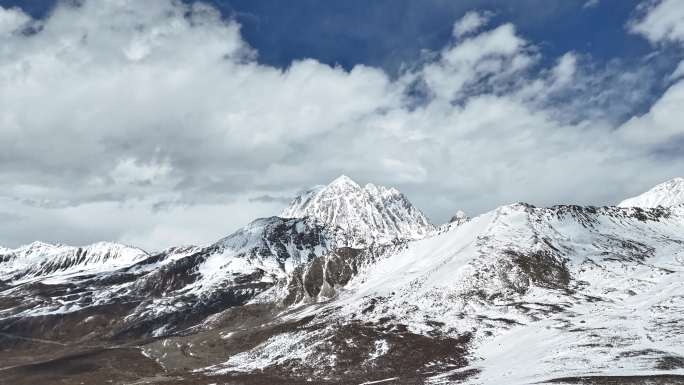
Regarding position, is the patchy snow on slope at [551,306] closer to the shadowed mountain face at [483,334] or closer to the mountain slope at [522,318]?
the mountain slope at [522,318]

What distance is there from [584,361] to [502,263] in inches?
3995

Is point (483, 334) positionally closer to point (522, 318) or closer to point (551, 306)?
point (522, 318)

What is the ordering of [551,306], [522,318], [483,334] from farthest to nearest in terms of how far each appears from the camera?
[551,306]
[522,318]
[483,334]

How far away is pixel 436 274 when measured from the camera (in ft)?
623

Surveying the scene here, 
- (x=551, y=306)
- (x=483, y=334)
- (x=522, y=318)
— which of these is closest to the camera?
(x=483, y=334)

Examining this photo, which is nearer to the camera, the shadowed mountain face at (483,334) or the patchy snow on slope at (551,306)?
the patchy snow on slope at (551,306)

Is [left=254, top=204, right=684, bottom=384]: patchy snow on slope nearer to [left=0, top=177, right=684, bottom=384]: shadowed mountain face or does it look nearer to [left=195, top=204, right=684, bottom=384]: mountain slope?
[left=195, top=204, right=684, bottom=384]: mountain slope

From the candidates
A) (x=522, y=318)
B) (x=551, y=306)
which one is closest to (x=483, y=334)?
(x=522, y=318)

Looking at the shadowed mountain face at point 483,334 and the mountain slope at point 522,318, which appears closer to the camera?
the mountain slope at point 522,318

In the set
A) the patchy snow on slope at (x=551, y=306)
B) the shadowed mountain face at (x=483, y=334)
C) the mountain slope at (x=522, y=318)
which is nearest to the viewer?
the patchy snow on slope at (x=551, y=306)

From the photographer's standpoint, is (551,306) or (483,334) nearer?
(483,334)

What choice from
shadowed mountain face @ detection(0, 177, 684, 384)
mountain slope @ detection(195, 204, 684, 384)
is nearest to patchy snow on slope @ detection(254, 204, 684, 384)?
mountain slope @ detection(195, 204, 684, 384)

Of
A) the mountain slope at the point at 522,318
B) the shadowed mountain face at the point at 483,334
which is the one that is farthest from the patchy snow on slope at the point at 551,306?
the shadowed mountain face at the point at 483,334

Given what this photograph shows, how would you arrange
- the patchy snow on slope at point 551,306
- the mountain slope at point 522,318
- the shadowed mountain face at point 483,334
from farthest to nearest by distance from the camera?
the shadowed mountain face at point 483,334 < the mountain slope at point 522,318 < the patchy snow on slope at point 551,306
